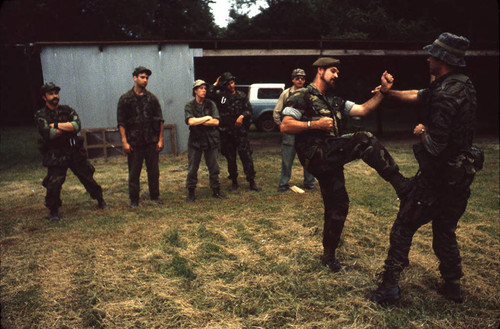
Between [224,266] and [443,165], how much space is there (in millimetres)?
2310

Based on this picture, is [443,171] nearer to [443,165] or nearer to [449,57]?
[443,165]

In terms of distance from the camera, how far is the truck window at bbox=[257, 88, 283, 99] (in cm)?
1673

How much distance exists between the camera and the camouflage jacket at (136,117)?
5.57 meters

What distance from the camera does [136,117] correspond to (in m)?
5.59

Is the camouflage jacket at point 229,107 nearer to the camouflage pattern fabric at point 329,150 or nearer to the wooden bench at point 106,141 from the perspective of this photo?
the camouflage pattern fabric at point 329,150

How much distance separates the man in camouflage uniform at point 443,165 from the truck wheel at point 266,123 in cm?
1378

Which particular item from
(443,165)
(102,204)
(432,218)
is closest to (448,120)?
(443,165)

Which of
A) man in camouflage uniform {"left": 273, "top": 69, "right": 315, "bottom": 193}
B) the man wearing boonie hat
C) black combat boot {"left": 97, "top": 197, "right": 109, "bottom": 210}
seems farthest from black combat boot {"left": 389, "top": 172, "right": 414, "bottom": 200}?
black combat boot {"left": 97, "top": 197, "right": 109, "bottom": 210}

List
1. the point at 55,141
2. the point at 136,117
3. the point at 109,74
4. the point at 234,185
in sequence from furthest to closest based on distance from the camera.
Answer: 1. the point at 109,74
2. the point at 234,185
3. the point at 136,117
4. the point at 55,141

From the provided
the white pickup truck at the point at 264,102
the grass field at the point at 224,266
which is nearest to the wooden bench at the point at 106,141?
the grass field at the point at 224,266

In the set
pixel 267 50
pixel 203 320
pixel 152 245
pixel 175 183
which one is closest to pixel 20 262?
pixel 152 245

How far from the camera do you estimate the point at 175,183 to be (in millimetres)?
7570

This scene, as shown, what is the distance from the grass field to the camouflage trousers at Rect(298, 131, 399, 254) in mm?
548

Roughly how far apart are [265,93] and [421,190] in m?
14.4
